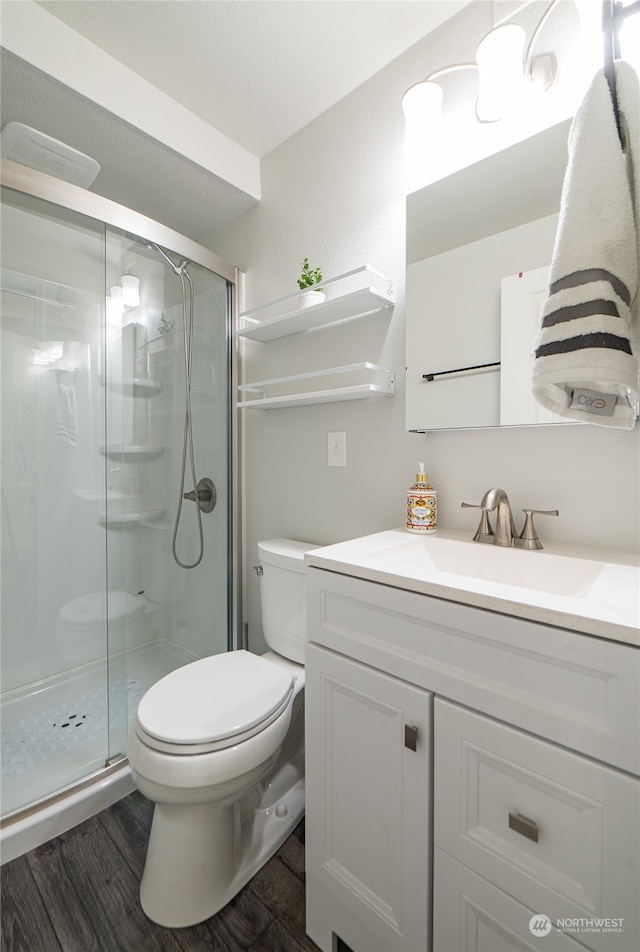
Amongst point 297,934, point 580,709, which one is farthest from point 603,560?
point 297,934

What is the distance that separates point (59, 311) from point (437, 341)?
51.7 inches

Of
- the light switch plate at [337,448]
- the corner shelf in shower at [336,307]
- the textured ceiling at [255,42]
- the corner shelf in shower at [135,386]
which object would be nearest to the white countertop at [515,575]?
the light switch plate at [337,448]

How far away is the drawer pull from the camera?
0.60 metres

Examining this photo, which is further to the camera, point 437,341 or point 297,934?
point 437,341

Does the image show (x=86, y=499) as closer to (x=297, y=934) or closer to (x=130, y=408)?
(x=130, y=408)

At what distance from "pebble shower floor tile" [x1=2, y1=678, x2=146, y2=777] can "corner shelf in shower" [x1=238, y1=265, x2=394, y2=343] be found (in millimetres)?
1428

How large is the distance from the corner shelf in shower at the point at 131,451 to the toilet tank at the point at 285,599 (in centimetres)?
58

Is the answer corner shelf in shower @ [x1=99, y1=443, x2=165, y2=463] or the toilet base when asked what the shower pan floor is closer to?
the toilet base

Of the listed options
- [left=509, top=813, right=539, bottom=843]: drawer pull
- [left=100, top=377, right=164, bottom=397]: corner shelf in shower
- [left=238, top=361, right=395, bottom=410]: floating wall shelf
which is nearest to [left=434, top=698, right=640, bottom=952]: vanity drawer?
[left=509, top=813, right=539, bottom=843]: drawer pull

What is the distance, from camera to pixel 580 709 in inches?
22.0

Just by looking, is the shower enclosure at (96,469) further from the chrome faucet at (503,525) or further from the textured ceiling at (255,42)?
the chrome faucet at (503,525)

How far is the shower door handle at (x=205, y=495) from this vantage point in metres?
1.77

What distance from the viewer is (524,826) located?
0.61m

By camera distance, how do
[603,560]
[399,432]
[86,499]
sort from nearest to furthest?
[603,560]
[399,432]
[86,499]
